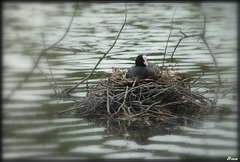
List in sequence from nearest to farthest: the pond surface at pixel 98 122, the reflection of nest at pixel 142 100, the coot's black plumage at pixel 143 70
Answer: the pond surface at pixel 98 122 → the reflection of nest at pixel 142 100 → the coot's black plumage at pixel 143 70

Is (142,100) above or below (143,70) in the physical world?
below

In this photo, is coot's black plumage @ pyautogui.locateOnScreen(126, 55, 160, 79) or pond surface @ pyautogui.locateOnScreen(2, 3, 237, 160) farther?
coot's black plumage @ pyautogui.locateOnScreen(126, 55, 160, 79)

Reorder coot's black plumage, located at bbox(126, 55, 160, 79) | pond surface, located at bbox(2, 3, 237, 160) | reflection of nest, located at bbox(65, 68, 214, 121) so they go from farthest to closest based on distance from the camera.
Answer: coot's black plumage, located at bbox(126, 55, 160, 79) < reflection of nest, located at bbox(65, 68, 214, 121) < pond surface, located at bbox(2, 3, 237, 160)

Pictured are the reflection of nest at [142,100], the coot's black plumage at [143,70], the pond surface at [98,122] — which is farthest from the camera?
the coot's black plumage at [143,70]

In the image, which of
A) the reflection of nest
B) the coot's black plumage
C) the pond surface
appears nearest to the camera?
the pond surface

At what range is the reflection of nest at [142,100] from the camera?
19.7ft

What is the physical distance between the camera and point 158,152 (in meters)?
4.43

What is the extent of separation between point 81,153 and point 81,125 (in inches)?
46.0

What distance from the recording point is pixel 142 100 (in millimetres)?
6090

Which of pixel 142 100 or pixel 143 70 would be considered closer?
pixel 142 100

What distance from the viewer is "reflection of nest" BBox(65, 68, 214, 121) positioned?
6000mm

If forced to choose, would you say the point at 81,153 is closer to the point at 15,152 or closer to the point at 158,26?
the point at 15,152

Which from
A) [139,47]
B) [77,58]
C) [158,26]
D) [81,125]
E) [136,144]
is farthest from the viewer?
[158,26]

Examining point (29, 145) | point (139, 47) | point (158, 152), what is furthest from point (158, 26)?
point (29, 145)
